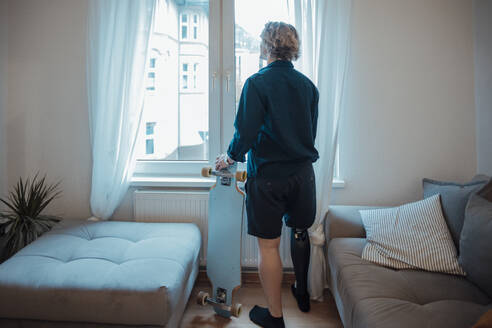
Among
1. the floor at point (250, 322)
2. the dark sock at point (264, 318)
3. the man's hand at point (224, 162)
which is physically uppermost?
the man's hand at point (224, 162)

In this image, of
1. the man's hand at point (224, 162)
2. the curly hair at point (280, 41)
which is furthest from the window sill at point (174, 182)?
the curly hair at point (280, 41)

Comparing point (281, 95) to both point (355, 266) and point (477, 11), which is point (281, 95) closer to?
point (355, 266)

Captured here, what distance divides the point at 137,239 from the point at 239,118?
100 centimetres

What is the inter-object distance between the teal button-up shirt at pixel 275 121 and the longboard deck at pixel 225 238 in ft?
0.73

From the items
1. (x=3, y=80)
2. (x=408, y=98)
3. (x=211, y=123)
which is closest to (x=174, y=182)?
(x=211, y=123)

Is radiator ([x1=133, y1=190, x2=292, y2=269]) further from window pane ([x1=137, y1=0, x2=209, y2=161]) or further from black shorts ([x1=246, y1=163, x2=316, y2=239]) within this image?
black shorts ([x1=246, y1=163, x2=316, y2=239])

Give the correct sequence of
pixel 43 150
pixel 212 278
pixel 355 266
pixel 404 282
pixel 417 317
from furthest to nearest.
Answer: pixel 43 150
pixel 212 278
pixel 355 266
pixel 404 282
pixel 417 317

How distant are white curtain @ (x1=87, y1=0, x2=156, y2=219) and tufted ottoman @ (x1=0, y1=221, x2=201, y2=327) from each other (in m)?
0.55

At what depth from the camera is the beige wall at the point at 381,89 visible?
2.19 meters

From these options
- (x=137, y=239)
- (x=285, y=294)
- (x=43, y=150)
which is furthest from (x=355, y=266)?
(x=43, y=150)

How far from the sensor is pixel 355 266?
162 centimetres

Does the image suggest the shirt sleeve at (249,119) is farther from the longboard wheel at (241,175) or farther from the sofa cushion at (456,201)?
the sofa cushion at (456,201)

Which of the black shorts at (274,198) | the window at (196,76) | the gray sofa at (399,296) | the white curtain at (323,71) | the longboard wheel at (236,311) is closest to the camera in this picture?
the gray sofa at (399,296)

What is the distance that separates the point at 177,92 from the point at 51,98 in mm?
944
